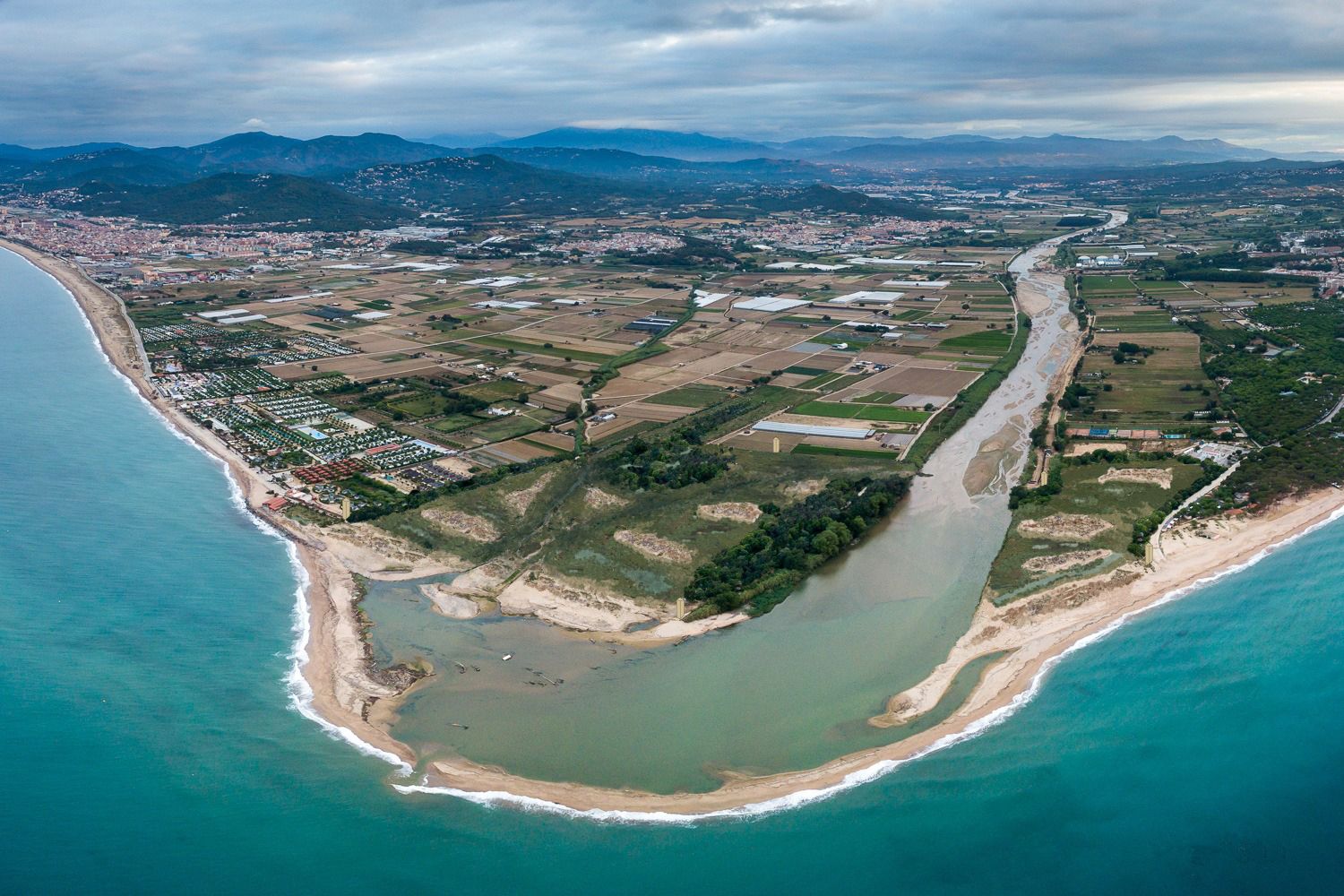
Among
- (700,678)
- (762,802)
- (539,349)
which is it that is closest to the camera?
(762,802)

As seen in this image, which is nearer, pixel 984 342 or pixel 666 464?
pixel 666 464

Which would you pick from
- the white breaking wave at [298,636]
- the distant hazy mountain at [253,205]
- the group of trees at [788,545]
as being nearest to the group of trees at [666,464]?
the group of trees at [788,545]

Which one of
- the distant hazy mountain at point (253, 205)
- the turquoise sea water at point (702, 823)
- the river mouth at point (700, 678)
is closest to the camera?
the turquoise sea water at point (702, 823)

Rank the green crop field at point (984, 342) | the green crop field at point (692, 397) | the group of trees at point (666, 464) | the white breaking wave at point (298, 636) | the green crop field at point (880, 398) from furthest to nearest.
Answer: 1. the green crop field at point (984, 342)
2. the green crop field at point (692, 397)
3. the green crop field at point (880, 398)
4. the group of trees at point (666, 464)
5. the white breaking wave at point (298, 636)

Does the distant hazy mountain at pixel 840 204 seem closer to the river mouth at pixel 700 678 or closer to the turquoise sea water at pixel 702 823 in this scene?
the river mouth at pixel 700 678

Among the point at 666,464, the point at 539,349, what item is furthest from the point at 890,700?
the point at 539,349

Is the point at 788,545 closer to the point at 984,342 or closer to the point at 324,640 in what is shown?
the point at 324,640

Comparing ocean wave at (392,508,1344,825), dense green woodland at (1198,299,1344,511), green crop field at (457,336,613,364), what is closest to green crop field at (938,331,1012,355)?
dense green woodland at (1198,299,1344,511)
